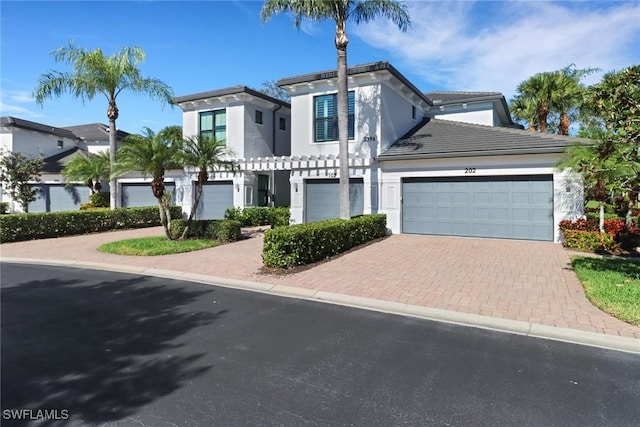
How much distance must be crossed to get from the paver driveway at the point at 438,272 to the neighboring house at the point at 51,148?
1438 cm

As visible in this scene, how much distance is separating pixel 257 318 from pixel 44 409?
2.96 m

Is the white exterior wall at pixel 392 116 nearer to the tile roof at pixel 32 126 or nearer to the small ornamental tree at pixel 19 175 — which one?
the small ornamental tree at pixel 19 175

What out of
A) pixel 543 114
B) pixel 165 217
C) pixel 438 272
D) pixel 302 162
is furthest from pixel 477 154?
pixel 543 114

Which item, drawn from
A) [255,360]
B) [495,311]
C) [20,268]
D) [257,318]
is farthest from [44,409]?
[20,268]

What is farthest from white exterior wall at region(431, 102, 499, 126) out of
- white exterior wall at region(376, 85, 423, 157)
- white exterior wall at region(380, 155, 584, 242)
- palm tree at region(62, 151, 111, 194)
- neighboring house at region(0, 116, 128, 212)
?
neighboring house at region(0, 116, 128, 212)

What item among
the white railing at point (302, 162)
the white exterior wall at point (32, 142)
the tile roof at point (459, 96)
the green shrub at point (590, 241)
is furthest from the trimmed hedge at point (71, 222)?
the green shrub at point (590, 241)

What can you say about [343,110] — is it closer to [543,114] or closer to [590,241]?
[590,241]

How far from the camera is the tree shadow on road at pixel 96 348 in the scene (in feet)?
11.7

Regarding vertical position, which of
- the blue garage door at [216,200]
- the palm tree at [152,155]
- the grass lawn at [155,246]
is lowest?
the grass lawn at [155,246]

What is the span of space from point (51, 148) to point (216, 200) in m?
20.6

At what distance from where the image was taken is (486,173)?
1434 cm

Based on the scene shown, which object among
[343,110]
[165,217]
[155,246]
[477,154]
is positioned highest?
[343,110]

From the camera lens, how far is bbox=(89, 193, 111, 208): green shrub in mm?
23375

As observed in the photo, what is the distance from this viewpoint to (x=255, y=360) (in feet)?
14.4
